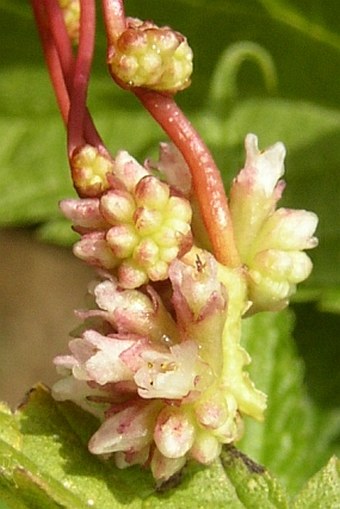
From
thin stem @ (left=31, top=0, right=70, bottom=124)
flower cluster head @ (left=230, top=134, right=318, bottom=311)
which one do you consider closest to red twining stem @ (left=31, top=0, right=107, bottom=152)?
thin stem @ (left=31, top=0, right=70, bottom=124)

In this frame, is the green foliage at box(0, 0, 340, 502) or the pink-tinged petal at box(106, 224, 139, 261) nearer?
the pink-tinged petal at box(106, 224, 139, 261)

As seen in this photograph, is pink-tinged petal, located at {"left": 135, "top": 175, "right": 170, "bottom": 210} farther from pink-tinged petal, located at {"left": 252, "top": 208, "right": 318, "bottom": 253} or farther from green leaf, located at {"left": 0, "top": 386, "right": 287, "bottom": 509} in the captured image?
green leaf, located at {"left": 0, "top": 386, "right": 287, "bottom": 509}

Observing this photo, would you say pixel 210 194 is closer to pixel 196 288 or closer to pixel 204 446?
pixel 196 288

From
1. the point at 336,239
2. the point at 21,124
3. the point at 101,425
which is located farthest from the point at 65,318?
the point at 101,425

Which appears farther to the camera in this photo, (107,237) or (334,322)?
(334,322)

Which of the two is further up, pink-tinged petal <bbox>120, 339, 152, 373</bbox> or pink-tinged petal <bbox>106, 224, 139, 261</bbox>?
pink-tinged petal <bbox>106, 224, 139, 261</bbox>

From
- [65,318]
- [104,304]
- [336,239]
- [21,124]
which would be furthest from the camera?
[65,318]

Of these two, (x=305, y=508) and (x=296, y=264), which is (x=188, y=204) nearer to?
(x=296, y=264)

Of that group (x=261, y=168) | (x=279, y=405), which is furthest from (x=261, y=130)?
(x=261, y=168)

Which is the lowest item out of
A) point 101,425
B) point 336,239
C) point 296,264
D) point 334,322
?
point 334,322
